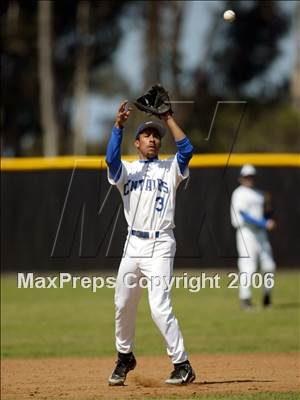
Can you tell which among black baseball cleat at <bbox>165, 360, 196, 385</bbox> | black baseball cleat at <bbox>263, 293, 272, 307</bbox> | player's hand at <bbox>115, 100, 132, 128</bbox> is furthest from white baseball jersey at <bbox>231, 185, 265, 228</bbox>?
player's hand at <bbox>115, 100, 132, 128</bbox>

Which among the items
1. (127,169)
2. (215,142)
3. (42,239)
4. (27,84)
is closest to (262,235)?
(42,239)

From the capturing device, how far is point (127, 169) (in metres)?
7.74

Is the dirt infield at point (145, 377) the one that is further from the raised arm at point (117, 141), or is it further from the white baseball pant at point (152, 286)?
the raised arm at point (117, 141)

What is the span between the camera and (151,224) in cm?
761

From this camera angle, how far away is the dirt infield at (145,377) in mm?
7539

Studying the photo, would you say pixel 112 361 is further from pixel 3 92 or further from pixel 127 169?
pixel 3 92

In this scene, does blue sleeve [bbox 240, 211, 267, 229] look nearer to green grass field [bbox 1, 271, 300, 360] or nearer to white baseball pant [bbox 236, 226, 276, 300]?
white baseball pant [bbox 236, 226, 276, 300]

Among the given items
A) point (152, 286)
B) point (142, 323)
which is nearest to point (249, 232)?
point (142, 323)

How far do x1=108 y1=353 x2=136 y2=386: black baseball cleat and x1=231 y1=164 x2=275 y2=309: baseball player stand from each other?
6.51 metres

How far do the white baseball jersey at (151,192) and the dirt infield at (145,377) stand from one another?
4.13ft

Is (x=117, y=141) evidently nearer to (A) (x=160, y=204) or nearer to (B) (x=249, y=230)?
(A) (x=160, y=204)

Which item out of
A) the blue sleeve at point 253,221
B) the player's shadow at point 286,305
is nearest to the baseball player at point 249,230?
the blue sleeve at point 253,221

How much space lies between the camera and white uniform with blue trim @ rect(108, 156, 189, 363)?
297 inches

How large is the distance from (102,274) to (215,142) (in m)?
16.8
